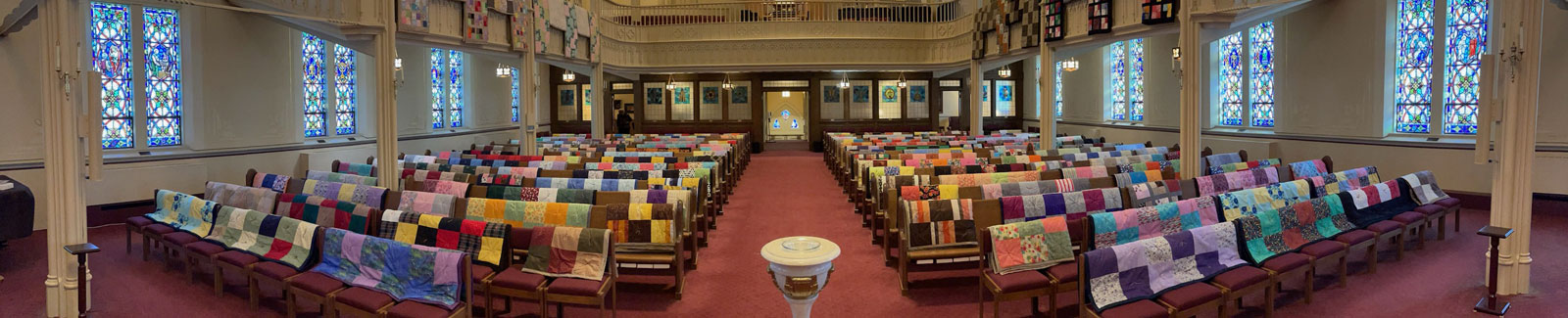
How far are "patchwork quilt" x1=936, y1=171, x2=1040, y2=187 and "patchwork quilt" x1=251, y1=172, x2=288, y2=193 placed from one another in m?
6.75

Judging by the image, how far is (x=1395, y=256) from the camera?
6730 millimetres

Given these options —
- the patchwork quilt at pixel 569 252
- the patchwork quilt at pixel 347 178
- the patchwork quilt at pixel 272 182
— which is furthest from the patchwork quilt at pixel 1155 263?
the patchwork quilt at pixel 272 182

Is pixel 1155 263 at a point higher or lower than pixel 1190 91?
lower

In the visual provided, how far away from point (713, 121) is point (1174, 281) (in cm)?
1870

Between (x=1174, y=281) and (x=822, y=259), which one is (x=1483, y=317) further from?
(x=822, y=259)

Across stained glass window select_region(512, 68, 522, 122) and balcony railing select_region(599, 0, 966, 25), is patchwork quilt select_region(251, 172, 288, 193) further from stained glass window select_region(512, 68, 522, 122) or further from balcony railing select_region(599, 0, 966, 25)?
balcony railing select_region(599, 0, 966, 25)

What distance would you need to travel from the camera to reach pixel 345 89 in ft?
44.8

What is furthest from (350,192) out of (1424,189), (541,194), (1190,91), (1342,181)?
(1424,189)

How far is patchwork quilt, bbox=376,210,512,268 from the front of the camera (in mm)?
5156

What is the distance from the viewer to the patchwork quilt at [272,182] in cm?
800

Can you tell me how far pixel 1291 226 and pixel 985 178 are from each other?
2.84 metres

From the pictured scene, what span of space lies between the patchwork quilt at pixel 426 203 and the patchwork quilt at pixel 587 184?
3.91 feet

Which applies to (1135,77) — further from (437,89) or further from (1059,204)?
(437,89)

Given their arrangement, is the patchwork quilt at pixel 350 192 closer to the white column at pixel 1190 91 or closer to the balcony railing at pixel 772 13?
the white column at pixel 1190 91
